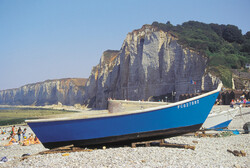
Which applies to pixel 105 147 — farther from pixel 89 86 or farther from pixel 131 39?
pixel 89 86

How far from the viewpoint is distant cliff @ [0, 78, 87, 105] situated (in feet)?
421

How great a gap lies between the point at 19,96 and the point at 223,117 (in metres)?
194

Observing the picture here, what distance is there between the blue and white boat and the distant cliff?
105704mm

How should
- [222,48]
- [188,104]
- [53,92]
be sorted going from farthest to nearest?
[53,92]
[222,48]
[188,104]

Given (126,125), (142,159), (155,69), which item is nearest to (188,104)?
(126,125)

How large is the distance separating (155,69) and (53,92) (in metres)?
107

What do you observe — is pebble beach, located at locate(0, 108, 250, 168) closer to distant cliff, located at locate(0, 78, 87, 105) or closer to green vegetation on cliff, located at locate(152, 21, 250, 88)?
green vegetation on cliff, located at locate(152, 21, 250, 88)

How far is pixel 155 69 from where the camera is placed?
200ft

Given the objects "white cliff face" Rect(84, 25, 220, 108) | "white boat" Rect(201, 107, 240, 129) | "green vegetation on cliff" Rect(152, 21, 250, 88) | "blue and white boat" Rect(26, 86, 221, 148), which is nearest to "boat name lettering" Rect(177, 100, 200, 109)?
"blue and white boat" Rect(26, 86, 221, 148)

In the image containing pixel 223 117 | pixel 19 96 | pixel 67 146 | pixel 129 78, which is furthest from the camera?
pixel 19 96

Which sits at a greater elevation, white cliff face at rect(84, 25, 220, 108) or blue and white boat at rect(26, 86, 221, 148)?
white cliff face at rect(84, 25, 220, 108)

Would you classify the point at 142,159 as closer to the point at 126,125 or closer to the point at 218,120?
the point at 126,125

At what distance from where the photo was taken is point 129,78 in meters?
66.9

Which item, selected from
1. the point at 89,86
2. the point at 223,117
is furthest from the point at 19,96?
the point at 223,117
